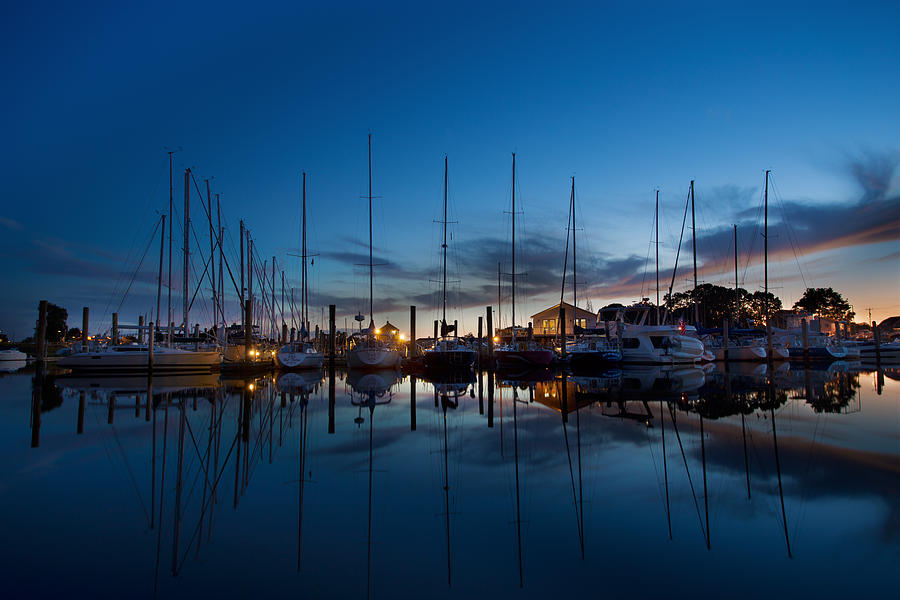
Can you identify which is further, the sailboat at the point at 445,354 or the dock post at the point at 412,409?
the sailboat at the point at 445,354

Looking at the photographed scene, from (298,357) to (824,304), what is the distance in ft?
376

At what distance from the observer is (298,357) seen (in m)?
38.6

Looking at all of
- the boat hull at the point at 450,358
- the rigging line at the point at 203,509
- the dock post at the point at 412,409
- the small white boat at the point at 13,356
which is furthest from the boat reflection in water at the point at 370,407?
the small white boat at the point at 13,356

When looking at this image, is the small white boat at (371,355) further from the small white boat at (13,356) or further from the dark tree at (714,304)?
the dark tree at (714,304)

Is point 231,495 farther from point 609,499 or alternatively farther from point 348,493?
point 609,499

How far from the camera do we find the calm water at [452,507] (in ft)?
15.2

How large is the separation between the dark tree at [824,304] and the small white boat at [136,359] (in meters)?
116

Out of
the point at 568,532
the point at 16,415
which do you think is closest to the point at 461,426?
the point at 568,532

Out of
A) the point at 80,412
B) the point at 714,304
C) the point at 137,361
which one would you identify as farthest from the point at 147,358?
the point at 714,304

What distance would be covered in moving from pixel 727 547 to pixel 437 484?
399 centimetres

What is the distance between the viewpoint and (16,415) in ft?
50.0

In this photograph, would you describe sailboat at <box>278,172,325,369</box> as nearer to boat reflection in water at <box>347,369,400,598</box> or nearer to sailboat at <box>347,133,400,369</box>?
sailboat at <box>347,133,400,369</box>

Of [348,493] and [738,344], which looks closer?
[348,493]

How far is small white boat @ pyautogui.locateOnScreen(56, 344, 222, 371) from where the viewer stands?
109 ft
